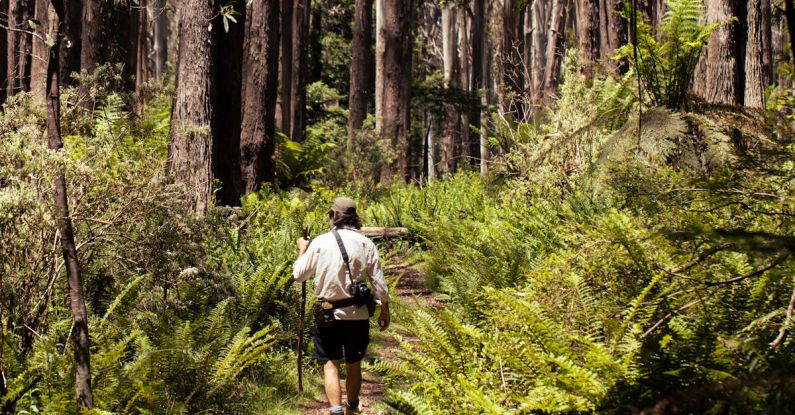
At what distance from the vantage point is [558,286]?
528 centimetres

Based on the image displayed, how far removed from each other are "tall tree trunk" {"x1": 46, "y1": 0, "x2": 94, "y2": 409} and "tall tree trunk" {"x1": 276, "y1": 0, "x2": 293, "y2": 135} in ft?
57.5

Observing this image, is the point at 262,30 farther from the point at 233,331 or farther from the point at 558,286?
the point at 558,286

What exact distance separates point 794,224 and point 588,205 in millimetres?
3993

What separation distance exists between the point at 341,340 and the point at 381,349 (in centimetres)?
232

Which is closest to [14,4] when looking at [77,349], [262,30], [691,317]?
[262,30]

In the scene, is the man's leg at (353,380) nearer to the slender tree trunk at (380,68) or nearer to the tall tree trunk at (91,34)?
the tall tree trunk at (91,34)

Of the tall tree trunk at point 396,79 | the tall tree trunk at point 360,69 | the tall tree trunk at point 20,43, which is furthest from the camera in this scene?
the tall tree trunk at point 360,69

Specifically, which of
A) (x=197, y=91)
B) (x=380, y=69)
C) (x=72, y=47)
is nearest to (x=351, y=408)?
(x=197, y=91)

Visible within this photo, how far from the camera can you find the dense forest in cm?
391

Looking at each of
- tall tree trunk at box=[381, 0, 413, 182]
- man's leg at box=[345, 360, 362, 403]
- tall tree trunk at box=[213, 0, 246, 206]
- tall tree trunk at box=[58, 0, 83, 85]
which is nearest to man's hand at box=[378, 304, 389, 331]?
man's leg at box=[345, 360, 362, 403]

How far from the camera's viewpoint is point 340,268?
5.34 m

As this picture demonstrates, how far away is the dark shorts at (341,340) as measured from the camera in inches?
214

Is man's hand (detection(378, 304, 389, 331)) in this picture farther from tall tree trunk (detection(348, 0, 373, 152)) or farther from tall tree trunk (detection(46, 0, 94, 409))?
tall tree trunk (detection(348, 0, 373, 152))

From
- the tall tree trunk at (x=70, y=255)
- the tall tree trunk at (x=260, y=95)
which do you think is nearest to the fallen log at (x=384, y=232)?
the tall tree trunk at (x=260, y=95)
